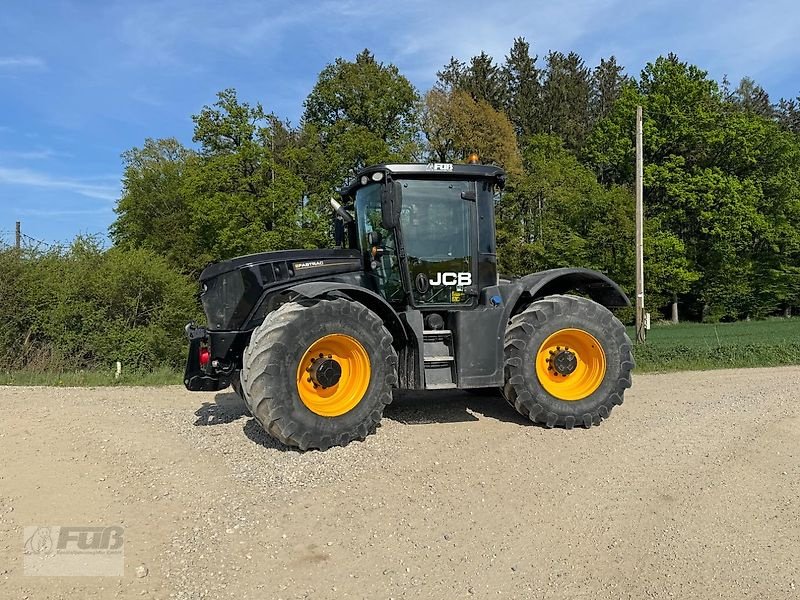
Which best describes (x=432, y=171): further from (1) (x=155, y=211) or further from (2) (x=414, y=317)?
(1) (x=155, y=211)

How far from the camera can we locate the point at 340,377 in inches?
244

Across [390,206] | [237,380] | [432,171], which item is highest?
[432,171]

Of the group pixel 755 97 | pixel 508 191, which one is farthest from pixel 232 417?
pixel 755 97

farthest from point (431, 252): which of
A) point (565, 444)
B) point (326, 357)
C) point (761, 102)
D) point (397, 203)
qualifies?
point (761, 102)

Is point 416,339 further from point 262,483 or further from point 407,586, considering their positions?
point 407,586

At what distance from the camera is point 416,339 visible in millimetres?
6617

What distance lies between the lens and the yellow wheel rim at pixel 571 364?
709cm

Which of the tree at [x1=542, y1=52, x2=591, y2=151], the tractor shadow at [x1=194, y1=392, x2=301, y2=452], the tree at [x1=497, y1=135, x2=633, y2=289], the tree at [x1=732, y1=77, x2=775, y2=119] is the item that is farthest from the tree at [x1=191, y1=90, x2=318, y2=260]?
the tree at [x1=732, y1=77, x2=775, y2=119]

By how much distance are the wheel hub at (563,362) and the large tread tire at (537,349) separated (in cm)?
27

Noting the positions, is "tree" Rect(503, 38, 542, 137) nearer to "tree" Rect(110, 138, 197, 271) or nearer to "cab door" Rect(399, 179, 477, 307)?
"tree" Rect(110, 138, 197, 271)

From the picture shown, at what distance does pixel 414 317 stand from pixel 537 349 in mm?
1385

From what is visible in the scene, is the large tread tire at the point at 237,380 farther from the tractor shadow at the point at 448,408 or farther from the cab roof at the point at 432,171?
the cab roof at the point at 432,171

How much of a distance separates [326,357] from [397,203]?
167 cm

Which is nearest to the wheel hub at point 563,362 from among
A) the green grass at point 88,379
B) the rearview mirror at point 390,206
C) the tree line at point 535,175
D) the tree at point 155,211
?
the rearview mirror at point 390,206
